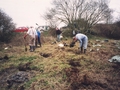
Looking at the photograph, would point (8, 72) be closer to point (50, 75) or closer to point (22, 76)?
point (22, 76)

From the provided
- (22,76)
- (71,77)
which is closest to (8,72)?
(22,76)

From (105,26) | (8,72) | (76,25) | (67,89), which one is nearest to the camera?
(67,89)

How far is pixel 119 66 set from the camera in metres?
6.92

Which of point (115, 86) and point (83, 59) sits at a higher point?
point (83, 59)

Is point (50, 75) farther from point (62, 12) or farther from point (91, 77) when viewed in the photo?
point (62, 12)

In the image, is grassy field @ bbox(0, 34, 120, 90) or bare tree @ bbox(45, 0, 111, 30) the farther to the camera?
bare tree @ bbox(45, 0, 111, 30)

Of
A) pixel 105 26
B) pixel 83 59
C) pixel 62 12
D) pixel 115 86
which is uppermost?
pixel 62 12

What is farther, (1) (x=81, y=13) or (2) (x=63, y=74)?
(1) (x=81, y=13)

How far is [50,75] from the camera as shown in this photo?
5836 mm

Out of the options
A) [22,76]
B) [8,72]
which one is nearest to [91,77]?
[22,76]

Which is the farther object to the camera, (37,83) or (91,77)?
(91,77)

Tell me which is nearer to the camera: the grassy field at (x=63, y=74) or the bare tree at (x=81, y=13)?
the grassy field at (x=63, y=74)

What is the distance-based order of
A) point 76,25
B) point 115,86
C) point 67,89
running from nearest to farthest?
point 67,89 → point 115,86 → point 76,25

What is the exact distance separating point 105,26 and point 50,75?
2366cm
